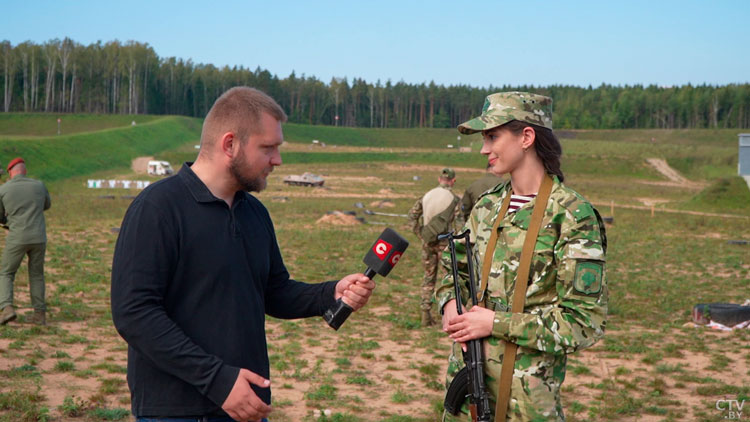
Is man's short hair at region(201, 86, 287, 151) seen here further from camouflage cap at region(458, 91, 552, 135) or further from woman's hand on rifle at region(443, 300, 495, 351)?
woman's hand on rifle at region(443, 300, 495, 351)

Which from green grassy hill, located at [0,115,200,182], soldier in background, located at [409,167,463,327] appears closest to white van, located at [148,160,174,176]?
green grassy hill, located at [0,115,200,182]

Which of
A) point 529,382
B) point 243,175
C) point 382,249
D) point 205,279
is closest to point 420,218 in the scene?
point 382,249

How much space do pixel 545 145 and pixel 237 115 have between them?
4.72ft

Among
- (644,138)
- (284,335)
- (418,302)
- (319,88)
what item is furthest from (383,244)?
(319,88)

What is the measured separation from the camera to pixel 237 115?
2924 mm

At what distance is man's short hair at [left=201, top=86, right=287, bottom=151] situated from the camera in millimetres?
2918

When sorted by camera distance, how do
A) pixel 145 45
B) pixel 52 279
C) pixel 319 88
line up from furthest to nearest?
pixel 319 88
pixel 145 45
pixel 52 279

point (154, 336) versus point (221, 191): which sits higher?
point (221, 191)

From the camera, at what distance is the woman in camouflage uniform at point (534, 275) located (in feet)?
9.94

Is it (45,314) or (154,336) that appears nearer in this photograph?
(154,336)

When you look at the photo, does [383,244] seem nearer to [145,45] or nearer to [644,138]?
[644,138]

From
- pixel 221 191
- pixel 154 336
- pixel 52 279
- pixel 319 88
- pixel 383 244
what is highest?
pixel 319 88

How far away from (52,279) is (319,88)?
149 meters

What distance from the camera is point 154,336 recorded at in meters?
2.65
